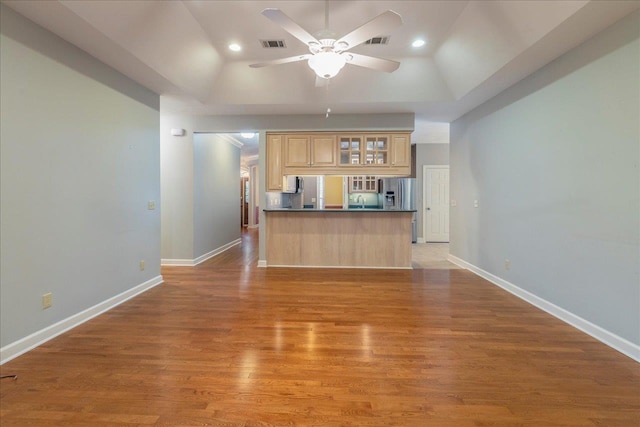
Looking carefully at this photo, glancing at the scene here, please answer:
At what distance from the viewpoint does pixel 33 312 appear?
2.20 metres

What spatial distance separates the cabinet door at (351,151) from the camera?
476cm

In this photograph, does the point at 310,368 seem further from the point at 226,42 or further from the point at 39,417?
the point at 226,42

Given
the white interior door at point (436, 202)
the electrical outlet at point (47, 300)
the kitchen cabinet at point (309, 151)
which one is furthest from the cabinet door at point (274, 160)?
the white interior door at point (436, 202)

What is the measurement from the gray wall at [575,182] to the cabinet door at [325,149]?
2.36 meters

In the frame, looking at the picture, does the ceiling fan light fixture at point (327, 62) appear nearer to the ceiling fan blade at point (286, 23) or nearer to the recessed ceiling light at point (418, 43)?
the ceiling fan blade at point (286, 23)

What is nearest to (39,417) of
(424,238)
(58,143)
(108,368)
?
(108,368)

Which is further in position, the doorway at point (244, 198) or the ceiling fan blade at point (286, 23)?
the doorway at point (244, 198)

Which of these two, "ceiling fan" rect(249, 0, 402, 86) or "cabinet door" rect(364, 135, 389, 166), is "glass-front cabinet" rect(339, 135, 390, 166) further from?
"ceiling fan" rect(249, 0, 402, 86)

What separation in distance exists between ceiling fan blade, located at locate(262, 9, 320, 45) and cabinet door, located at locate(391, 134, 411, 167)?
8.85 feet

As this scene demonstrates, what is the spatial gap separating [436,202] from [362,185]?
8.87 ft

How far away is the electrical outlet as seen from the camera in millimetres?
2281

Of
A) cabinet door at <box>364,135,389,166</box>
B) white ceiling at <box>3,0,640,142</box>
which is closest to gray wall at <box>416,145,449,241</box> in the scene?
white ceiling at <box>3,0,640,142</box>

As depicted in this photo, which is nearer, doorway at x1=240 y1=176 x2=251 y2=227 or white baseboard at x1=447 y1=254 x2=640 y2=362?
white baseboard at x1=447 y1=254 x2=640 y2=362

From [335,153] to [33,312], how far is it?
405 cm
